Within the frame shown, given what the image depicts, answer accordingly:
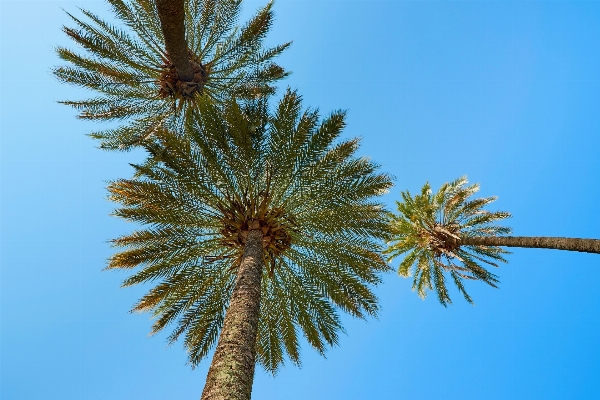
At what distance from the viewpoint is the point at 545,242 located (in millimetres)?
9695

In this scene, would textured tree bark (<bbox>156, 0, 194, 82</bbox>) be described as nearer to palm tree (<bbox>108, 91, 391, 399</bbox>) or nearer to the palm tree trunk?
palm tree (<bbox>108, 91, 391, 399</bbox>)

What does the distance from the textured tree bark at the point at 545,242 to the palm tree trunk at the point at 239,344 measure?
21.3 ft

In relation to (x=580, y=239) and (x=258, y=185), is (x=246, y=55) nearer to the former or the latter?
(x=258, y=185)

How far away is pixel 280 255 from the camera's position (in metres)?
8.76

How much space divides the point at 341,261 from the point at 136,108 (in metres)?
7.11

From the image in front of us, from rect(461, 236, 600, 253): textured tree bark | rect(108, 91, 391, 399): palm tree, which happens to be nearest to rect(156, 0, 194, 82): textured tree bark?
rect(108, 91, 391, 399): palm tree

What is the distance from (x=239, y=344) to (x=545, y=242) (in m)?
7.81

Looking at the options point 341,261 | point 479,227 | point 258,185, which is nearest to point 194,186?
point 258,185

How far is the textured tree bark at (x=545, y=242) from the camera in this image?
8.36m

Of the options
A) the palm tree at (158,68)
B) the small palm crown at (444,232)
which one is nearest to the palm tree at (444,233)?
the small palm crown at (444,232)

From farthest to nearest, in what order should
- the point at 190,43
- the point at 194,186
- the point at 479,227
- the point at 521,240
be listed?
the point at 479,227, the point at 190,43, the point at 521,240, the point at 194,186

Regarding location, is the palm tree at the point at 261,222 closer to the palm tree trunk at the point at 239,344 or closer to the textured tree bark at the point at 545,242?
the palm tree trunk at the point at 239,344

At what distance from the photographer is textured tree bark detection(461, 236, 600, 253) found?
27.4 ft

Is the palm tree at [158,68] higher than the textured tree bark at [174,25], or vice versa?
the palm tree at [158,68]
